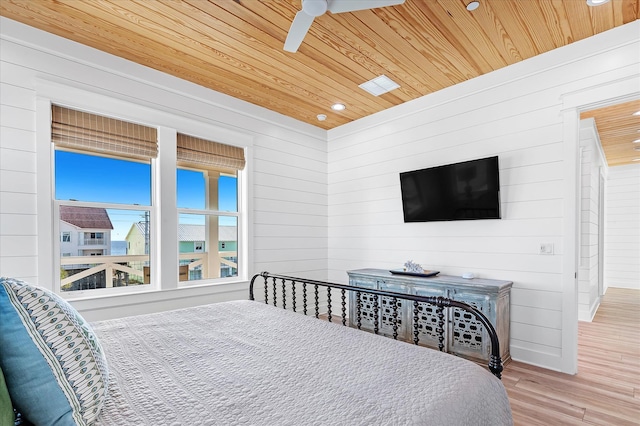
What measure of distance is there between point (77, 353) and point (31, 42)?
287cm

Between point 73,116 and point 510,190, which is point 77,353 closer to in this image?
point 73,116

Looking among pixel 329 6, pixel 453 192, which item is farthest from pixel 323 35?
pixel 453 192

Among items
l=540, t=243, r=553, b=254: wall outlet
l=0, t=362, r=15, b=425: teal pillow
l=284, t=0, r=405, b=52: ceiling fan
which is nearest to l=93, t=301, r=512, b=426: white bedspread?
l=0, t=362, r=15, b=425: teal pillow

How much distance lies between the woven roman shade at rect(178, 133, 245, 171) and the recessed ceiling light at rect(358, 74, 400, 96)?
167cm

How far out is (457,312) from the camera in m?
3.09

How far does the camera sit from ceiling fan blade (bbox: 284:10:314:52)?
6.48 ft

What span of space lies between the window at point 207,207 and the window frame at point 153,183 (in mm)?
88

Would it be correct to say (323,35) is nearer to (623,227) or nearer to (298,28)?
(298,28)

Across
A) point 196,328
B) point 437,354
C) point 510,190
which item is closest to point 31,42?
point 196,328

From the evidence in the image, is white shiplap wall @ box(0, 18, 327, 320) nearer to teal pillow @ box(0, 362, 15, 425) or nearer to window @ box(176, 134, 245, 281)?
window @ box(176, 134, 245, 281)

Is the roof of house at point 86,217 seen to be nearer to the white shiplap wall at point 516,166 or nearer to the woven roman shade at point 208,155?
the woven roman shade at point 208,155

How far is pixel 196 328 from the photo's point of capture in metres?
1.89

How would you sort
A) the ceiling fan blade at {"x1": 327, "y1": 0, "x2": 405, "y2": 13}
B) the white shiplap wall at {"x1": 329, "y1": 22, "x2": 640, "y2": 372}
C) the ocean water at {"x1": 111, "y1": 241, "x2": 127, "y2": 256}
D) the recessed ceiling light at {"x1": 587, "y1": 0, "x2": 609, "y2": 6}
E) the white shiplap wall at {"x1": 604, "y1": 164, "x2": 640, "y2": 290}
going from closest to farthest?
the ceiling fan blade at {"x1": 327, "y1": 0, "x2": 405, "y2": 13}
the recessed ceiling light at {"x1": 587, "y1": 0, "x2": 609, "y2": 6}
the white shiplap wall at {"x1": 329, "y1": 22, "x2": 640, "y2": 372}
the ocean water at {"x1": 111, "y1": 241, "x2": 127, "y2": 256}
the white shiplap wall at {"x1": 604, "y1": 164, "x2": 640, "y2": 290}

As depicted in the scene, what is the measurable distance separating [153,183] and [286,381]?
2756mm
